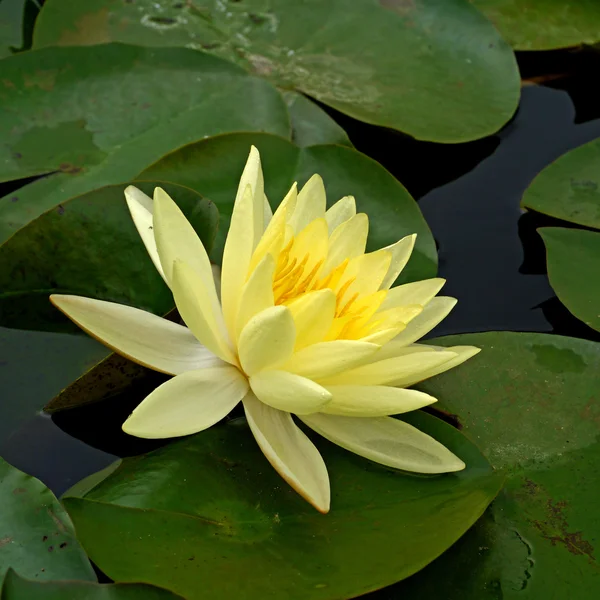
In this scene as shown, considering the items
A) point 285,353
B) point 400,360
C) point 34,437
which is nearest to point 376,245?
point 400,360

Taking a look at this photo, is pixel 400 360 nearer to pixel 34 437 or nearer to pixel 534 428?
pixel 534 428

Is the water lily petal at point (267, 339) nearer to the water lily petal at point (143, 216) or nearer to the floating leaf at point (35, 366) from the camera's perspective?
the water lily petal at point (143, 216)

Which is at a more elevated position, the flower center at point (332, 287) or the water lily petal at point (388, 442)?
the flower center at point (332, 287)

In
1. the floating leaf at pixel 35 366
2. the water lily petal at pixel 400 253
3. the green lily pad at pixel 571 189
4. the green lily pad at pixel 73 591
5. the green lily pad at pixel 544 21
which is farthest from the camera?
the green lily pad at pixel 544 21

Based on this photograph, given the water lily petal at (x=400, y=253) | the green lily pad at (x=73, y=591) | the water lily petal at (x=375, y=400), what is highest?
the water lily petal at (x=400, y=253)

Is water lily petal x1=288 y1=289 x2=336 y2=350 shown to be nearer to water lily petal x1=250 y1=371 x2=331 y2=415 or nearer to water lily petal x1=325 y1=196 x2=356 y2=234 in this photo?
water lily petal x1=250 y1=371 x2=331 y2=415

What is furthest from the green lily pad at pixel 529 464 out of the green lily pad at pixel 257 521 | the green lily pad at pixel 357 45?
the green lily pad at pixel 357 45

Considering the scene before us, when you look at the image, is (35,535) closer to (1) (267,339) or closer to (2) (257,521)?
(2) (257,521)
